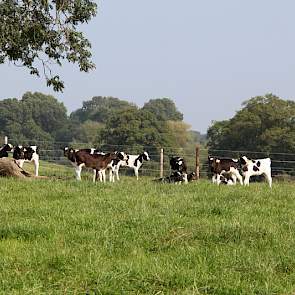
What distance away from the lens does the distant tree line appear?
2500 inches

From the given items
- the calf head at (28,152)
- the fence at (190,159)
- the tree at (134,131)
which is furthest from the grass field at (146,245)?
the tree at (134,131)

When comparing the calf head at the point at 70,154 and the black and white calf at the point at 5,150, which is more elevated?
the black and white calf at the point at 5,150

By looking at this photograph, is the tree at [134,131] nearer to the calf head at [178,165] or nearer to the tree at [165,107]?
the calf head at [178,165]

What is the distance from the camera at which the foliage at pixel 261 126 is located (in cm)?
5097

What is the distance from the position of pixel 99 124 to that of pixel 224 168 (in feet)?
299

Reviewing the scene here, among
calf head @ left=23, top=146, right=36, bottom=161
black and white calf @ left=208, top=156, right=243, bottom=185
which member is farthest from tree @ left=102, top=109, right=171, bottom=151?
black and white calf @ left=208, top=156, right=243, bottom=185

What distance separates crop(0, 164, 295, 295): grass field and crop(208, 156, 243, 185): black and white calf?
9.35m

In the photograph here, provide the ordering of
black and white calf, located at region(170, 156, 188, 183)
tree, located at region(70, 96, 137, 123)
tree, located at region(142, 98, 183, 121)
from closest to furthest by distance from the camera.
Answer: black and white calf, located at region(170, 156, 188, 183), tree, located at region(142, 98, 183, 121), tree, located at region(70, 96, 137, 123)

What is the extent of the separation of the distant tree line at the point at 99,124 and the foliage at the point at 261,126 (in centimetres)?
846

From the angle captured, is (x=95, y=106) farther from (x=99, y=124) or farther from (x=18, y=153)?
(x=18, y=153)

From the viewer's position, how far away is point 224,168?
71.0 ft

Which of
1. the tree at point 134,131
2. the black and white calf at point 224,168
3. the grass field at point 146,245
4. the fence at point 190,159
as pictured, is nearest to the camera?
the grass field at point 146,245

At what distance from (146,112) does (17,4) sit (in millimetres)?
52935

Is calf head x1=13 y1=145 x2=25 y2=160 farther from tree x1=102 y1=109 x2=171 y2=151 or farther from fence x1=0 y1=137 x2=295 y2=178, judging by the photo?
tree x1=102 y1=109 x2=171 y2=151
